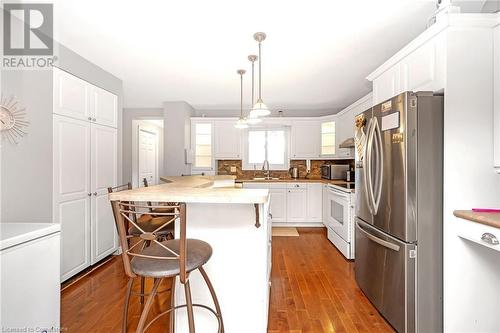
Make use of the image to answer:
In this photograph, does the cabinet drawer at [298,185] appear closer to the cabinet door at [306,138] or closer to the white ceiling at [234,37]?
the cabinet door at [306,138]

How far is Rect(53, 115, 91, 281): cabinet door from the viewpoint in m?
2.29

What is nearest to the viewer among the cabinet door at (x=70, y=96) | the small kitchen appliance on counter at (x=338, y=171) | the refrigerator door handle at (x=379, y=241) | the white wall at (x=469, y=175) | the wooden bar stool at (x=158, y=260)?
the wooden bar stool at (x=158, y=260)

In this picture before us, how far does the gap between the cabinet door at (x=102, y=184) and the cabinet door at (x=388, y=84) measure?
3223mm

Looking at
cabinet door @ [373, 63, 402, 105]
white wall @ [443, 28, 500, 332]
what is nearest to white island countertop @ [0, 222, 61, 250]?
white wall @ [443, 28, 500, 332]

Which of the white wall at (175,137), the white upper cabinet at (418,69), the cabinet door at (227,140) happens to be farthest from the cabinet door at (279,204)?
the white upper cabinet at (418,69)

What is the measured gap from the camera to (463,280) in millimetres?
1541

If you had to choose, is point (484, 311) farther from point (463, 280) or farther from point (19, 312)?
point (19, 312)

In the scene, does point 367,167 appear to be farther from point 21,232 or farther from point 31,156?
point 31,156

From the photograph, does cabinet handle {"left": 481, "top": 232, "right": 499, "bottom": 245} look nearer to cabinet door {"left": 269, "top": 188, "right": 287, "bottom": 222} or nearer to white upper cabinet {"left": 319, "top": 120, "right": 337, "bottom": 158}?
cabinet door {"left": 269, "top": 188, "right": 287, "bottom": 222}

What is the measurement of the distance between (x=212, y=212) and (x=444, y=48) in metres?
1.93

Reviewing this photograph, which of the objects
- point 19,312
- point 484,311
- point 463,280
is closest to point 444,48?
point 463,280

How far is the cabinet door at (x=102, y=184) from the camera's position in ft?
8.98

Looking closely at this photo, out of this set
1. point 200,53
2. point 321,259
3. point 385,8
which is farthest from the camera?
point 321,259

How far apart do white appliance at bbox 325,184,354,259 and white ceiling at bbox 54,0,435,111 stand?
165 centimetres
